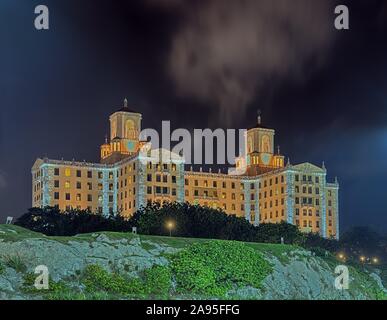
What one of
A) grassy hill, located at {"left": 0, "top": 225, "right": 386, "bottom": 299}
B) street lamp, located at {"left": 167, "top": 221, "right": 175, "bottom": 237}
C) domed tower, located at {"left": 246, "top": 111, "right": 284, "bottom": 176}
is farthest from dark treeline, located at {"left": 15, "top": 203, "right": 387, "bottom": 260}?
domed tower, located at {"left": 246, "top": 111, "right": 284, "bottom": 176}

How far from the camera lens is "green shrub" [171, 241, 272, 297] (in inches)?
2635

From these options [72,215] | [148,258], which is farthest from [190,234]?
[148,258]

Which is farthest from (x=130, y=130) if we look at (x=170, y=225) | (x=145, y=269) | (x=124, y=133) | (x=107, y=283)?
(x=107, y=283)

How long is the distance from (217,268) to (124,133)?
110 m

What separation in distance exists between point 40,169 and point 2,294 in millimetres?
109945

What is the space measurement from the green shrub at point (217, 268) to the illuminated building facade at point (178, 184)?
3120 inches

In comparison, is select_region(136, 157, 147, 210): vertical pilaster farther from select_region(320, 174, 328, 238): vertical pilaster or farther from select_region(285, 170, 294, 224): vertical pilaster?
select_region(320, 174, 328, 238): vertical pilaster

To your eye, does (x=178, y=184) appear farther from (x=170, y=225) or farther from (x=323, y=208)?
(x=170, y=225)

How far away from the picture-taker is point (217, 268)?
68.9 meters

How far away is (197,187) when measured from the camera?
7057 inches

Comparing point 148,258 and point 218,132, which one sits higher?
point 218,132

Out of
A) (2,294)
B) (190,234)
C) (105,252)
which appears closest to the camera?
(2,294)

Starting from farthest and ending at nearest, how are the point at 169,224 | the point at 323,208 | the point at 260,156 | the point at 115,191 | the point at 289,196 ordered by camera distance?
1. the point at 260,156
2. the point at 323,208
3. the point at 289,196
4. the point at 115,191
5. the point at 169,224

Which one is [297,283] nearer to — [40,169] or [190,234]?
[190,234]
